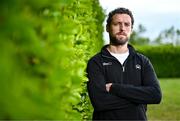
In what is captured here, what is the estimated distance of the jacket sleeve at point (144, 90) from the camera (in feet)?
17.5

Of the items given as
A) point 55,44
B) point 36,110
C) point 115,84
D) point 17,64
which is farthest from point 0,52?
point 115,84

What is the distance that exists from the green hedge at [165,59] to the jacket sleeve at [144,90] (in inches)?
1442

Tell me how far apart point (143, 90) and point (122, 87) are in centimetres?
26

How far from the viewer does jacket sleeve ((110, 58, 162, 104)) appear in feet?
17.5

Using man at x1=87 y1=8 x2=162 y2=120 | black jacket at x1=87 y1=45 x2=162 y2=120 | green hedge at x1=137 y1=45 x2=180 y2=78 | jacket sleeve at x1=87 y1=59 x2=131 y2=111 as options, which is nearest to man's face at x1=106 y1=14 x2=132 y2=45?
man at x1=87 y1=8 x2=162 y2=120

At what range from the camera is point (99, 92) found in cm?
540

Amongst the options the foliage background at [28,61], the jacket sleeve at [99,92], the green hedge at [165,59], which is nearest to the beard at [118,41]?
the jacket sleeve at [99,92]

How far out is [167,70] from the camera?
42.0 m

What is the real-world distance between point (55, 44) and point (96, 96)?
3197mm

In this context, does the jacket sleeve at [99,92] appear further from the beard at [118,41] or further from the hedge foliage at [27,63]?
the hedge foliage at [27,63]

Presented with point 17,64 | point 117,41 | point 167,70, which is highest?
point 17,64

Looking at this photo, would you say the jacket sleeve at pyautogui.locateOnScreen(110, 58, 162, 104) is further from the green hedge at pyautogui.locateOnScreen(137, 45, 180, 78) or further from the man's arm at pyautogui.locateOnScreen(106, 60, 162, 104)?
the green hedge at pyautogui.locateOnScreen(137, 45, 180, 78)

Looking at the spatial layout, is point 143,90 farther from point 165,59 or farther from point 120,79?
point 165,59

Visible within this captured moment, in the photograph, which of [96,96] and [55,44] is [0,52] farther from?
[96,96]
